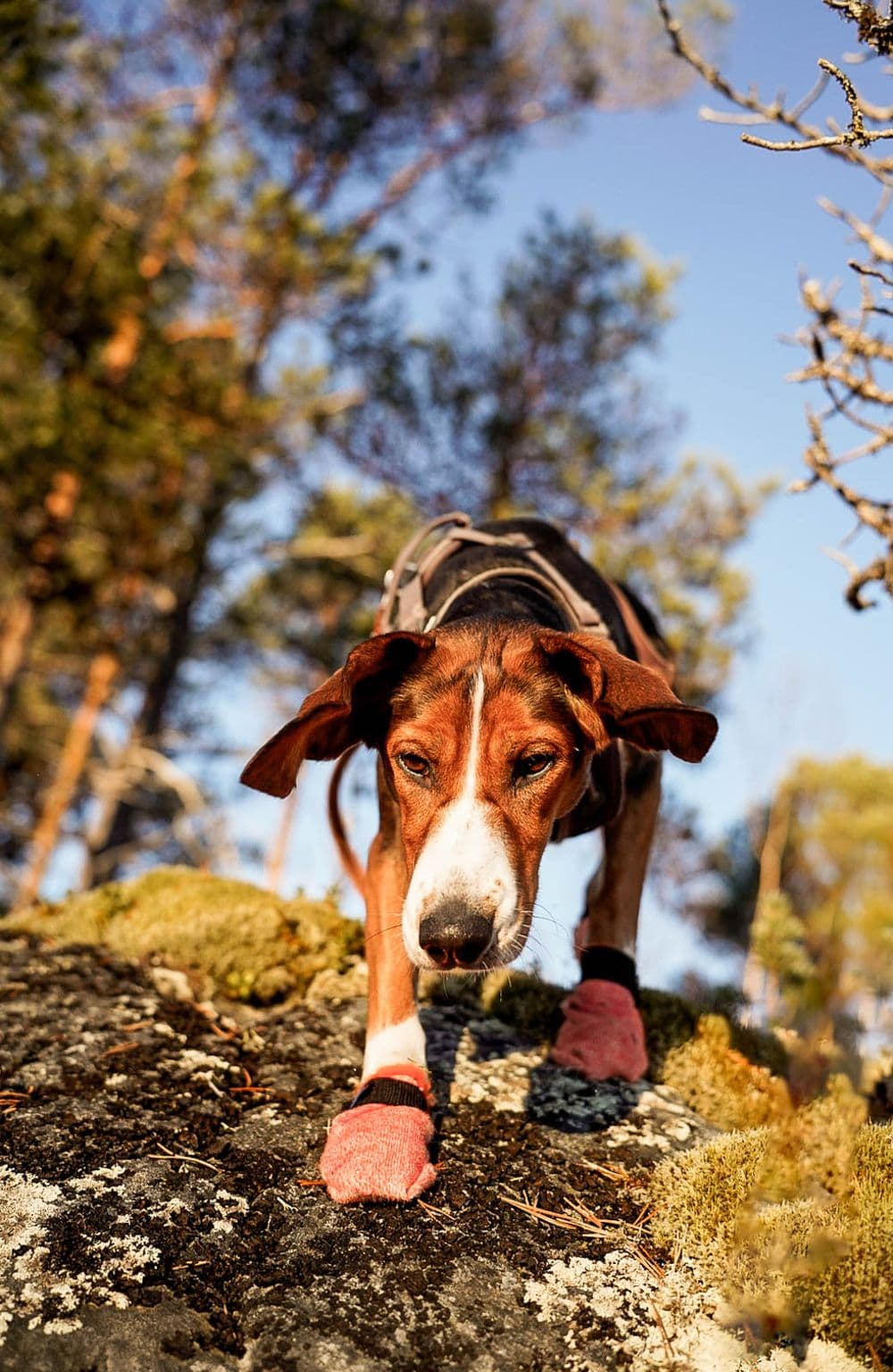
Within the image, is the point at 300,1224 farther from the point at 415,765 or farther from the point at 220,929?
the point at 220,929

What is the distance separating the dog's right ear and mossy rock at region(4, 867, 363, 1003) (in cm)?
161

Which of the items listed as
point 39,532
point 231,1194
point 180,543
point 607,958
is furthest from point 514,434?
point 231,1194

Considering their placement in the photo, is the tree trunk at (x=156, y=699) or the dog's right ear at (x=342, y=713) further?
the tree trunk at (x=156, y=699)

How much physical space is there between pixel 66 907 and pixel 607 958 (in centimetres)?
298

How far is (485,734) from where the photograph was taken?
2.97 meters

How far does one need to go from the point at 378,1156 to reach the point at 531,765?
1.10m

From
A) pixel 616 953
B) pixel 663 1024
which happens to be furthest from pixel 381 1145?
pixel 663 1024

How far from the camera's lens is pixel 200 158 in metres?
14.1

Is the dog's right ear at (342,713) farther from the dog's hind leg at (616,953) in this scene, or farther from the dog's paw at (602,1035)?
the dog's paw at (602,1035)

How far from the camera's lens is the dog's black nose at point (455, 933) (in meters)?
2.56

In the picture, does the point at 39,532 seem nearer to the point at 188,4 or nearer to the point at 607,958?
the point at 188,4

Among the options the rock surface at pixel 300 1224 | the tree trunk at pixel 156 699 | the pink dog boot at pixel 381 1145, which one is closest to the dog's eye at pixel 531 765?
the pink dog boot at pixel 381 1145

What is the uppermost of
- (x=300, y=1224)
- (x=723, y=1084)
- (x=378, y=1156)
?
(x=723, y=1084)

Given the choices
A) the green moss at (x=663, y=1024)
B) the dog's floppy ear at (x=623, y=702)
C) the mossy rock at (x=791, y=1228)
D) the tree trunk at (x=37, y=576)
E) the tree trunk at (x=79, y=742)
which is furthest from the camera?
the tree trunk at (x=79, y=742)
